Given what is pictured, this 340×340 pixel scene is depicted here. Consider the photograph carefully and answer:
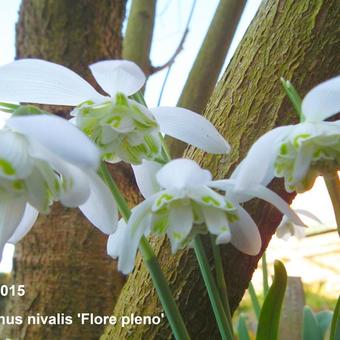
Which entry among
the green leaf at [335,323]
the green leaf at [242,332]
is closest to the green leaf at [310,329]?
the green leaf at [242,332]

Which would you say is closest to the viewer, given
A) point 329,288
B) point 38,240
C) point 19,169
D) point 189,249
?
point 19,169

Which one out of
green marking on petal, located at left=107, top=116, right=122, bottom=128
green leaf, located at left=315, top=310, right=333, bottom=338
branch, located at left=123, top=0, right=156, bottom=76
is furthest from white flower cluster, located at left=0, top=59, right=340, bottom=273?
branch, located at left=123, top=0, right=156, bottom=76

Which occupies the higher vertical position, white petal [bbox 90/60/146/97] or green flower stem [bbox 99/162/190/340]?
white petal [bbox 90/60/146/97]

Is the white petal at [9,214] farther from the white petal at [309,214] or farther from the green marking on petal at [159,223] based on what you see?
the white petal at [309,214]

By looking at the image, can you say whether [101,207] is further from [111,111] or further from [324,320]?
[324,320]

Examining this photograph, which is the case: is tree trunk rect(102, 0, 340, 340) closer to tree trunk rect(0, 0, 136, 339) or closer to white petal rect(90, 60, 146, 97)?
white petal rect(90, 60, 146, 97)

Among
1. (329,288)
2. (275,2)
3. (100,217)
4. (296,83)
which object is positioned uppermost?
(275,2)

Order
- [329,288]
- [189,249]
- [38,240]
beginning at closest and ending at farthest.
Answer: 1. [189,249]
2. [38,240]
3. [329,288]

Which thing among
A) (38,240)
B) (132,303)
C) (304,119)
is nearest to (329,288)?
(38,240)

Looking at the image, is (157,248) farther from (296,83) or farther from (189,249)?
(296,83)
